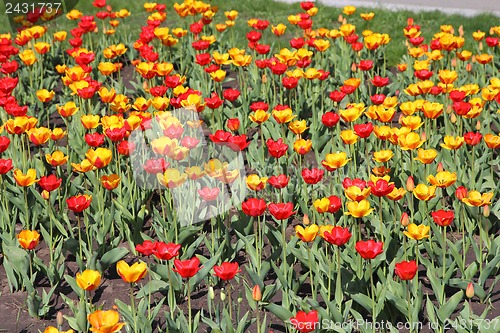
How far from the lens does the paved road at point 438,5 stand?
925 centimetres

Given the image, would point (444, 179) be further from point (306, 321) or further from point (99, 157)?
point (99, 157)

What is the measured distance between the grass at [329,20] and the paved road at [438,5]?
0.77 ft

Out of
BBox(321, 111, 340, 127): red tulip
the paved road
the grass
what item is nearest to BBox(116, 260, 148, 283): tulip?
BBox(321, 111, 340, 127): red tulip

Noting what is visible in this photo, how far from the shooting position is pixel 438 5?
966 centimetres

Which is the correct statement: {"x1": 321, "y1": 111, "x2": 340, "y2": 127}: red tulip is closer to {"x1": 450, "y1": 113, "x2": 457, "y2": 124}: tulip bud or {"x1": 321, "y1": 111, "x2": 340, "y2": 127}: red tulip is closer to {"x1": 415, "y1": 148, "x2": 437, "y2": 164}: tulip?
{"x1": 415, "y1": 148, "x2": 437, "y2": 164}: tulip

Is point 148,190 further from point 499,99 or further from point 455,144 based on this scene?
point 499,99

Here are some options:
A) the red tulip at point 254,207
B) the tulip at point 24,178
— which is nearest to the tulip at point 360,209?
the red tulip at point 254,207

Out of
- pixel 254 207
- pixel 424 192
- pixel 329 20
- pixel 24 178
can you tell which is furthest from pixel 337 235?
pixel 329 20

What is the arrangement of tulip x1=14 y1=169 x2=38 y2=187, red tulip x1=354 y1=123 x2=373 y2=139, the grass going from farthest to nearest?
the grass, red tulip x1=354 y1=123 x2=373 y2=139, tulip x1=14 y1=169 x2=38 y2=187

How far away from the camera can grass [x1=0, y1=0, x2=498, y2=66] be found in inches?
332

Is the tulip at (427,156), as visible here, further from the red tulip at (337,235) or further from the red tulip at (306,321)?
A: the red tulip at (306,321)

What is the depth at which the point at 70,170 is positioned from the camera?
550 centimetres

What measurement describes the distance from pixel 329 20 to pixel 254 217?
15.8ft

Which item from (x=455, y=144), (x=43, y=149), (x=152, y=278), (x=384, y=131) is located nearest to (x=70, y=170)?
(x=43, y=149)
